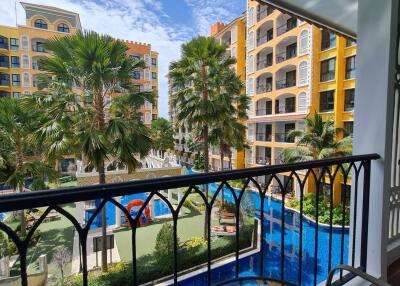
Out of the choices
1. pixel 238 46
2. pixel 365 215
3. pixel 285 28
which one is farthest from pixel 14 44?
pixel 365 215

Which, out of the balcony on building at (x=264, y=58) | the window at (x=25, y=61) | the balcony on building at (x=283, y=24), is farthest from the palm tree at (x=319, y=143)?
the window at (x=25, y=61)

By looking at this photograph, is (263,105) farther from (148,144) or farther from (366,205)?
(366,205)

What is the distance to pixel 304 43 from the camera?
566 inches

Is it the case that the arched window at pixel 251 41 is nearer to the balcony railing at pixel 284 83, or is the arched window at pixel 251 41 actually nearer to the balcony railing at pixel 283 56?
the balcony railing at pixel 283 56

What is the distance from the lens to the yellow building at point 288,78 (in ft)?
42.4

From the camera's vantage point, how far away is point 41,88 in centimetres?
638

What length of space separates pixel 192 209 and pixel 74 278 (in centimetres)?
720

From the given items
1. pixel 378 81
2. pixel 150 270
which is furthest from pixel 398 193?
pixel 150 270

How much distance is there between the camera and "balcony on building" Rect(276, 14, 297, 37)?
15.5 meters

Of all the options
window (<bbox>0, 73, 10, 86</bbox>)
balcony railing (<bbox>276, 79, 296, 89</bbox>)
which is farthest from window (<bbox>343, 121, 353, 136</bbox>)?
window (<bbox>0, 73, 10, 86</bbox>)

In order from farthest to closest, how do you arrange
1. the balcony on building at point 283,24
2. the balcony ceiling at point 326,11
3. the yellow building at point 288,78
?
1. the balcony on building at point 283,24
2. the yellow building at point 288,78
3. the balcony ceiling at point 326,11

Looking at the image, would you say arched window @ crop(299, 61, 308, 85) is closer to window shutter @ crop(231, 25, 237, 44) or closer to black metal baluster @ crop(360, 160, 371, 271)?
window shutter @ crop(231, 25, 237, 44)

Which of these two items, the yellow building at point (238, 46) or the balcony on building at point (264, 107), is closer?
the balcony on building at point (264, 107)

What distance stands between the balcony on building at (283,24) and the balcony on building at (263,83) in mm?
2833
